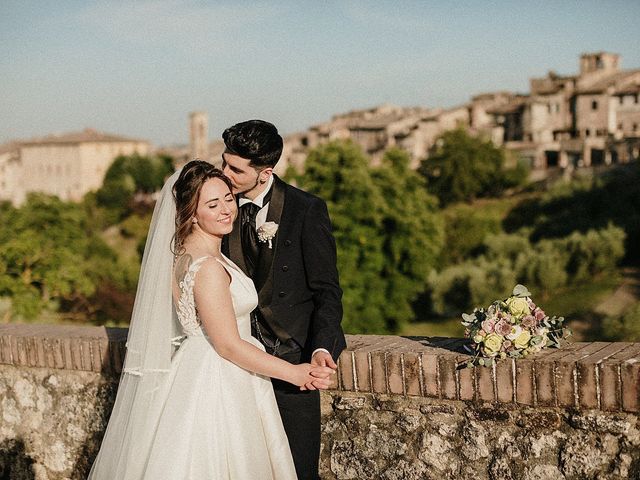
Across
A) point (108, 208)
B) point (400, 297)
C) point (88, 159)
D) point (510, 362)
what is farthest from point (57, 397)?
point (88, 159)

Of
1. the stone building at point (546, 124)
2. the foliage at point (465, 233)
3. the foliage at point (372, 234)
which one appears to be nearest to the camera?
the foliage at point (372, 234)

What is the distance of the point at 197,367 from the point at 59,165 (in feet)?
389

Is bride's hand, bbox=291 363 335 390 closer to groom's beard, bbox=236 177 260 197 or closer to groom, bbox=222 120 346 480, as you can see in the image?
groom, bbox=222 120 346 480

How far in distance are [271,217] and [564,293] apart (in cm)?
3497

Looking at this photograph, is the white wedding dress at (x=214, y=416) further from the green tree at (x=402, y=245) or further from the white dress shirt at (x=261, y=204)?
the green tree at (x=402, y=245)

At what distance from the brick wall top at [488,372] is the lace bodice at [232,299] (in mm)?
701

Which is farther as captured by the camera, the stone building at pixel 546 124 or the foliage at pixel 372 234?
the stone building at pixel 546 124

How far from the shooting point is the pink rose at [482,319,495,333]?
3.78 m

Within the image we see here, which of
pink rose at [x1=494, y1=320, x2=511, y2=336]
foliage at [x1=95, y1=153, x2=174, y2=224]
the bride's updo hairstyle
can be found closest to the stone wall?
pink rose at [x1=494, y1=320, x2=511, y2=336]

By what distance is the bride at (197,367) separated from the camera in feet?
11.9

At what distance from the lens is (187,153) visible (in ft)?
390

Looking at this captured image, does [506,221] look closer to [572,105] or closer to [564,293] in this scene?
[564,293]

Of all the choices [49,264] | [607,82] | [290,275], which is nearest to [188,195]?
[290,275]

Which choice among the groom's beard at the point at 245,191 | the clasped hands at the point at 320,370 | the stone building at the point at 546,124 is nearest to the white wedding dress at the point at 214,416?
the clasped hands at the point at 320,370
